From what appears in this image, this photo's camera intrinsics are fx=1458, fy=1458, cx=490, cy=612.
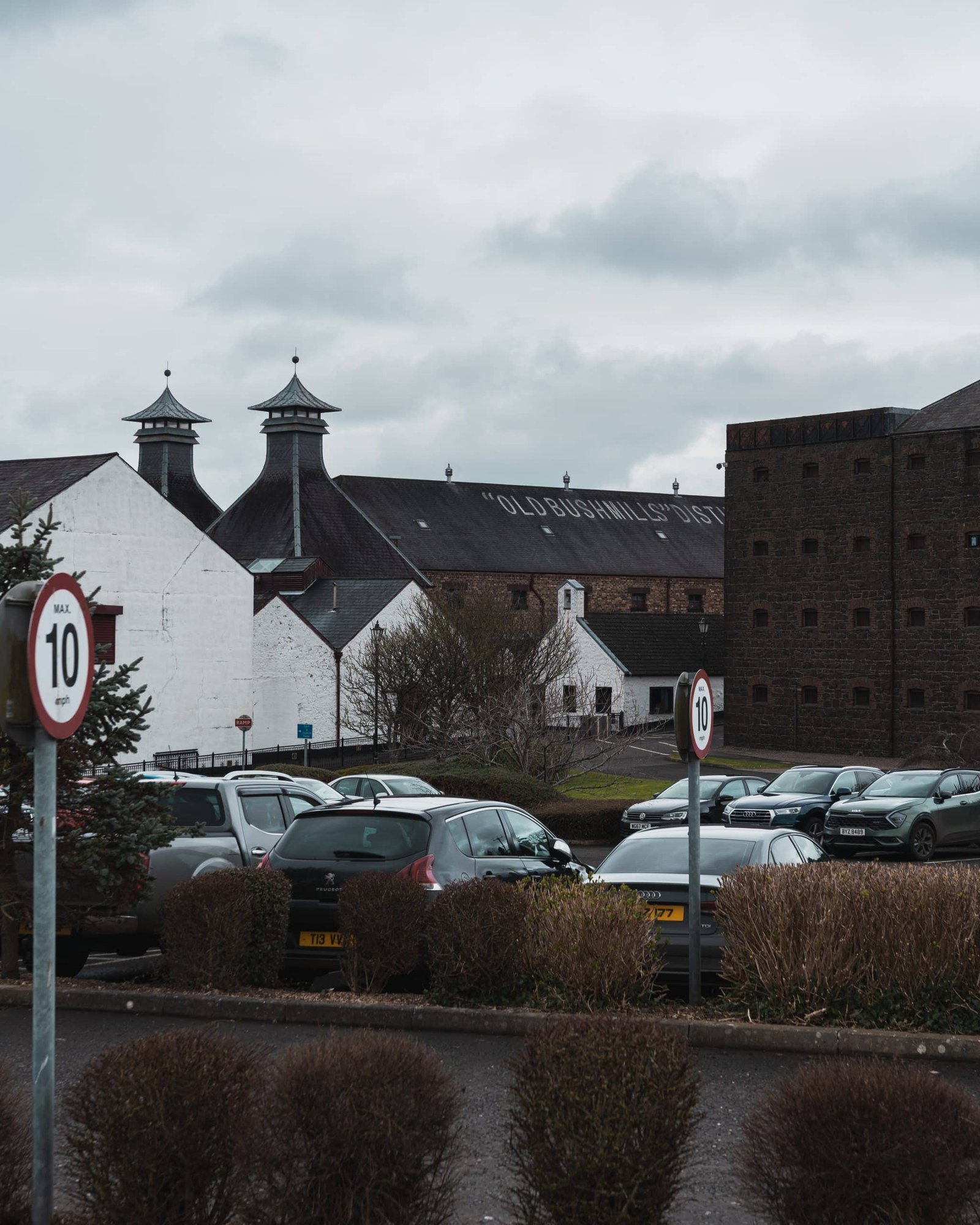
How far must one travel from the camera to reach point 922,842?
25.3 metres

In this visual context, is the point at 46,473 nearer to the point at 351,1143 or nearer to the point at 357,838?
the point at 357,838

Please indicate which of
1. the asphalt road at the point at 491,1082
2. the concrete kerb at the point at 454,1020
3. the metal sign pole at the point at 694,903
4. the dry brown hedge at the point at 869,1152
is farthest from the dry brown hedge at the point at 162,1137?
the metal sign pole at the point at 694,903

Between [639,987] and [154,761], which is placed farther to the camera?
[154,761]

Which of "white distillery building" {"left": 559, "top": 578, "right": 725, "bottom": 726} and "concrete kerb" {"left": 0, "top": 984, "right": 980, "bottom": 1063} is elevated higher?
"white distillery building" {"left": 559, "top": 578, "right": 725, "bottom": 726}

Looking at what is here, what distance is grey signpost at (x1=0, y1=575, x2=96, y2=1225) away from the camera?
5250 mm

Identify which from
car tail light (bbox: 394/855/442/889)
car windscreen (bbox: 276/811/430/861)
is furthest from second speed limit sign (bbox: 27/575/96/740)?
car windscreen (bbox: 276/811/430/861)

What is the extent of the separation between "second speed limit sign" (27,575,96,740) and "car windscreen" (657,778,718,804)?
78.7 ft

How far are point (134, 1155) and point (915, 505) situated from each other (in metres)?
51.4

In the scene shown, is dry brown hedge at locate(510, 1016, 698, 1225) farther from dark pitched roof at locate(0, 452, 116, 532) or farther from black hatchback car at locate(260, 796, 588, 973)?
dark pitched roof at locate(0, 452, 116, 532)

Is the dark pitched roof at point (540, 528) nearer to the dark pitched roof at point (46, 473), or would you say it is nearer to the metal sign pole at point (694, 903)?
the dark pitched roof at point (46, 473)

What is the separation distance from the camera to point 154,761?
4469cm

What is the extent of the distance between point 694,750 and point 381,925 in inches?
101

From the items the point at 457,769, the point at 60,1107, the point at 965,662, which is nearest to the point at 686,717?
the point at 60,1107

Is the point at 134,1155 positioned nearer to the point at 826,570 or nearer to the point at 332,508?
the point at 826,570
